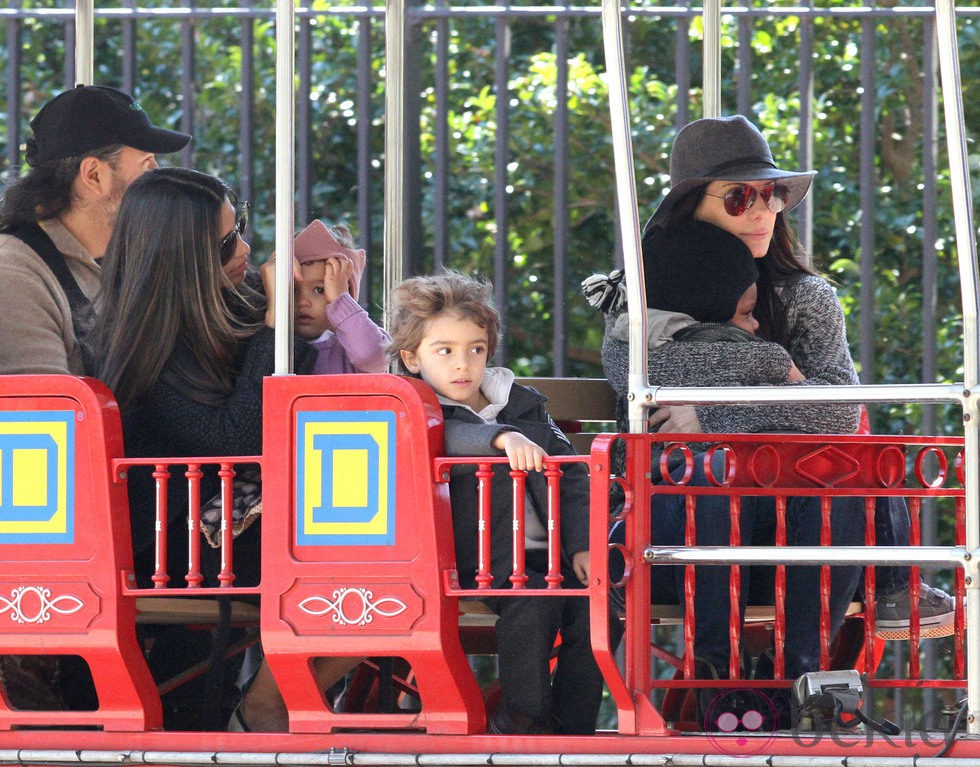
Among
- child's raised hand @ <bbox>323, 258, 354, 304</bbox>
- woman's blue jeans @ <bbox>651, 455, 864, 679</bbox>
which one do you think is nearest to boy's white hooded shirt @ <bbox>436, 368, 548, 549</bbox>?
woman's blue jeans @ <bbox>651, 455, 864, 679</bbox>

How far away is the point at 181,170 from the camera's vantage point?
145 inches

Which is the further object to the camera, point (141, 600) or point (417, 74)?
point (417, 74)

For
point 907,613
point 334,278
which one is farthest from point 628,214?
point 907,613

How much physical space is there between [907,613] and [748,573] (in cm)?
39

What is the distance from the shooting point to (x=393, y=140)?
14.4 ft

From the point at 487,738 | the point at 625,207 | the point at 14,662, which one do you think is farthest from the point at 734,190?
the point at 14,662

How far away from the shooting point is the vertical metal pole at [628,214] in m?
3.17

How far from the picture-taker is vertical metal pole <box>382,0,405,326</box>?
14.3 ft

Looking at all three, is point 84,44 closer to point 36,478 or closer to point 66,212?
point 66,212

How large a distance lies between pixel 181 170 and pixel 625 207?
104 cm

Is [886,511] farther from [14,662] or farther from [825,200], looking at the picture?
Answer: [825,200]

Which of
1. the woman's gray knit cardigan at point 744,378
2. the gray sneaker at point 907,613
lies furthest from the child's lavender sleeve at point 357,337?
the gray sneaker at point 907,613

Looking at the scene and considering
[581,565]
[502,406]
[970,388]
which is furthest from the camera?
[502,406]

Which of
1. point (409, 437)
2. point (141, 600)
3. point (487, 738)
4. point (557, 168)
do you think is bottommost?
point (487, 738)
